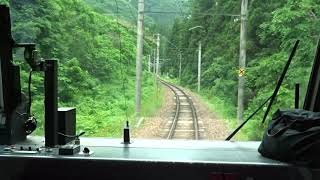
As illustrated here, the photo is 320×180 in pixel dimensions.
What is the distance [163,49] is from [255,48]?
0.62 metres

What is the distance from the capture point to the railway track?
3309mm

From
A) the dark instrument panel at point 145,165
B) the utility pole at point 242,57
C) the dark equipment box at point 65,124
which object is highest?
the utility pole at point 242,57

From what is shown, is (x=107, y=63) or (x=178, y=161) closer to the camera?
(x=178, y=161)

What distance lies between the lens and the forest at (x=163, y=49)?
312 centimetres

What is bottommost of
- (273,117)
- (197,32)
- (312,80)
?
(273,117)

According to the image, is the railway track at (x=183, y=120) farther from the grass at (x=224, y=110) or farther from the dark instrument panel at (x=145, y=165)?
the dark instrument panel at (x=145, y=165)

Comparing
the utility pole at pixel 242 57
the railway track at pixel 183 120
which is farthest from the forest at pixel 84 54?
the utility pole at pixel 242 57

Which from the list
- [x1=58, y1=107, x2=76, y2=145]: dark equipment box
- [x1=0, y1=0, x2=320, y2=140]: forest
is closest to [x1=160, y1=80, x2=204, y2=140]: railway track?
[x1=0, y1=0, x2=320, y2=140]: forest

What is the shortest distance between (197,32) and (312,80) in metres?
0.81

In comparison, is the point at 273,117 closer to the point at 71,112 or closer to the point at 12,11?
the point at 71,112

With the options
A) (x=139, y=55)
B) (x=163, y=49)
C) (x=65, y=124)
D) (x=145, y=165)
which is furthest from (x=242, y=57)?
(x=65, y=124)

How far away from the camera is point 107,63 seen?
10.7ft

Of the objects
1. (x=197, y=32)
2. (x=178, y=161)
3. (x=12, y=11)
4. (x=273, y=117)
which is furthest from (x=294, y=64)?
(x=12, y=11)

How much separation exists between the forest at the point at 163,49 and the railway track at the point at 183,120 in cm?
9
